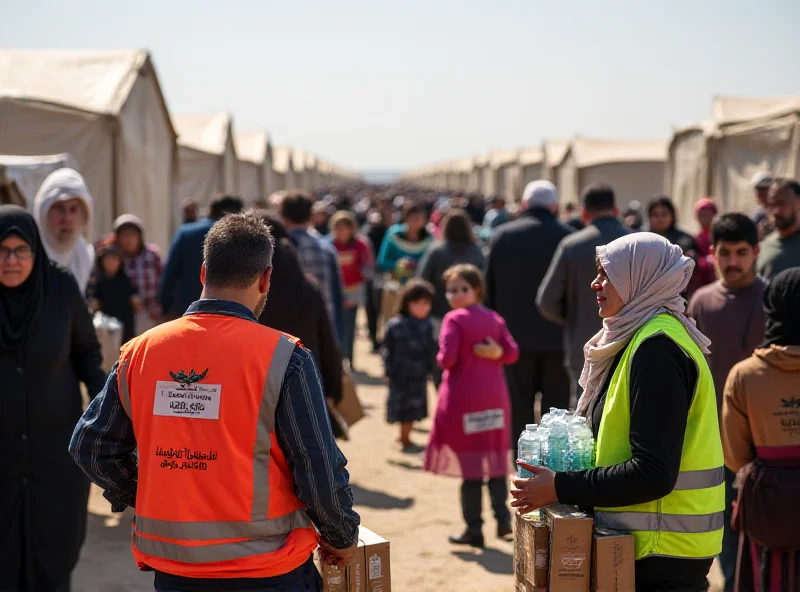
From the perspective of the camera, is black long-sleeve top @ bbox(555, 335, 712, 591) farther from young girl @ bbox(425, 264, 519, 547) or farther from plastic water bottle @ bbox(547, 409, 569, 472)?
young girl @ bbox(425, 264, 519, 547)

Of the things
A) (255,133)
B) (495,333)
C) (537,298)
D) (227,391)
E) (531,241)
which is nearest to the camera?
(227,391)

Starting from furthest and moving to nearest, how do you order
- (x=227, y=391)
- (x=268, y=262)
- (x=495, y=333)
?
(x=495, y=333), (x=268, y=262), (x=227, y=391)

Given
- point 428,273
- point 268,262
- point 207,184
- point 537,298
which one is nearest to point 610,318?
point 268,262

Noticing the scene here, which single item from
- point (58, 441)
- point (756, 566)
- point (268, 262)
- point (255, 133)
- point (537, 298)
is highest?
point (255, 133)

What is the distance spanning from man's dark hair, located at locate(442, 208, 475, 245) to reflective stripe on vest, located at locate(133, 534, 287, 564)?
19.3ft

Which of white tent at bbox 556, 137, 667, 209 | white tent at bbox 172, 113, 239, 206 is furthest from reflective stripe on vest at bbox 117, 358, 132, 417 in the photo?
white tent at bbox 556, 137, 667, 209

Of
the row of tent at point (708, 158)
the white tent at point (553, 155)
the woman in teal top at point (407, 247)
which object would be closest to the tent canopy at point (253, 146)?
the white tent at point (553, 155)

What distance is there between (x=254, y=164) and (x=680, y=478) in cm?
2432

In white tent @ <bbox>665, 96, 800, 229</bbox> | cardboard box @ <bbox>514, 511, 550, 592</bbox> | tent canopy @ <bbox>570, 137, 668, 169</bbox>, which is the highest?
tent canopy @ <bbox>570, 137, 668, 169</bbox>

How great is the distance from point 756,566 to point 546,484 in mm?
1581

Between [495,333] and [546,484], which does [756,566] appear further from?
[495,333]

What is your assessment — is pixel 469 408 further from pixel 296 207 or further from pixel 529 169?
pixel 529 169

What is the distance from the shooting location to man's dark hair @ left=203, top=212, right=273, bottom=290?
8.82 feet

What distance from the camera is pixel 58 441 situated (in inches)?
167
